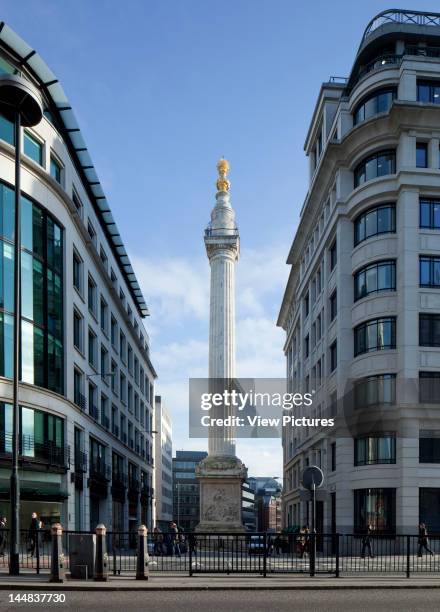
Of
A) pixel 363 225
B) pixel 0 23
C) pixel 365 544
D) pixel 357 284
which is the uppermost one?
pixel 0 23

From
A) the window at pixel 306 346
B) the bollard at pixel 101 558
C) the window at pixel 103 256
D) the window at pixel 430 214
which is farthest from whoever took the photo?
the window at pixel 306 346

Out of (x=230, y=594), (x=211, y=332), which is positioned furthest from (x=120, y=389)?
(x=230, y=594)

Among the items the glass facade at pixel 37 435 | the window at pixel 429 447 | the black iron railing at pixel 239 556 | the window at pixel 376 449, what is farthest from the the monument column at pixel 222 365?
the black iron railing at pixel 239 556

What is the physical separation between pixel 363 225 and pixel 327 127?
11213 mm

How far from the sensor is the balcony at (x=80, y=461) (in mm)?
40438

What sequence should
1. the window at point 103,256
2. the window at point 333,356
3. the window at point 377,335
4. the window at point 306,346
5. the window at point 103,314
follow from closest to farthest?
the window at point 377,335, the window at point 333,356, the window at point 103,256, the window at point 103,314, the window at point 306,346

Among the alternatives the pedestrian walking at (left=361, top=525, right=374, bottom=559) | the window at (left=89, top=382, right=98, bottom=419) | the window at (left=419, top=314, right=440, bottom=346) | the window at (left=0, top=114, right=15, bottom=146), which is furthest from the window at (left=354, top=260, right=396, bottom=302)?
the window at (left=0, top=114, right=15, bottom=146)

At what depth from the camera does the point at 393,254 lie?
130 ft

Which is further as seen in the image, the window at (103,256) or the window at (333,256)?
the window at (103,256)

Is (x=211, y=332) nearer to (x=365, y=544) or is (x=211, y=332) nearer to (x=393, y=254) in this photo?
(x=393, y=254)

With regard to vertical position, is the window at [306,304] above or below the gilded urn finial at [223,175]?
below

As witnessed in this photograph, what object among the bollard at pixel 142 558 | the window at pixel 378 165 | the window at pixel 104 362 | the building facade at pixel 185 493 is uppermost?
the window at pixel 378 165

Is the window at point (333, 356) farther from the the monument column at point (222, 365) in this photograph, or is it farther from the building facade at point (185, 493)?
the building facade at point (185, 493)

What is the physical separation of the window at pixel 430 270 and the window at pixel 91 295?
2096cm
